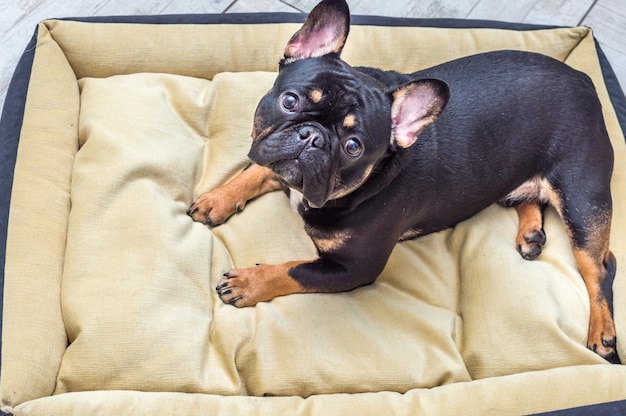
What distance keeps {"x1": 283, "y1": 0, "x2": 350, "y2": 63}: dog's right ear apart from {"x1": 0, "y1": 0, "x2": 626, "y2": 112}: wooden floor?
5.30 feet

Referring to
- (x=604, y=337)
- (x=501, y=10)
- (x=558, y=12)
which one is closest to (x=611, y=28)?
(x=558, y=12)

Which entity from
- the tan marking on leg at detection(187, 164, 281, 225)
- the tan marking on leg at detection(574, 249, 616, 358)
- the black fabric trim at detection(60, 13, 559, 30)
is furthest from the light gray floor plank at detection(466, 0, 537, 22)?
the tan marking on leg at detection(187, 164, 281, 225)

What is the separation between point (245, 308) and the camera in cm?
258

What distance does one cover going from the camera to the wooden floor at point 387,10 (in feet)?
11.9

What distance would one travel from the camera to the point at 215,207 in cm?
279

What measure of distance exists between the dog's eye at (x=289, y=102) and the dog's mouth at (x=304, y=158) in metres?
0.06

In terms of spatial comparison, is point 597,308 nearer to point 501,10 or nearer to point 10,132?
point 501,10

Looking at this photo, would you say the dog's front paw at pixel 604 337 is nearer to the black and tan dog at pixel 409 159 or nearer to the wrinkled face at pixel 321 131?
the black and tan dog at pixel 409 159

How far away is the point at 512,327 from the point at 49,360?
1.69 meters

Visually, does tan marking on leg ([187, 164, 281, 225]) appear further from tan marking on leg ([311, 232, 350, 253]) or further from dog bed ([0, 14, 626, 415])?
tan marking on leg ([311, 232, 350, 253])

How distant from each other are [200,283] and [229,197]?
40 centimetres

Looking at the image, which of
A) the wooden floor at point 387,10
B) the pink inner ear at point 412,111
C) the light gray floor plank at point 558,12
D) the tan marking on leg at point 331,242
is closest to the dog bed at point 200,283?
the tan marking on leg at point 331,242

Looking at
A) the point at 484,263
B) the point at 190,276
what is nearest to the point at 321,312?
the point at 190,276

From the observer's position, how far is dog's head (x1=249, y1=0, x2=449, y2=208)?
208cm
